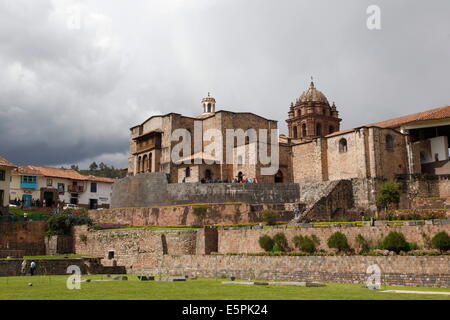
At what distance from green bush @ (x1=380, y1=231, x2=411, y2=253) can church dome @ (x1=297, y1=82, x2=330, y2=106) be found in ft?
131

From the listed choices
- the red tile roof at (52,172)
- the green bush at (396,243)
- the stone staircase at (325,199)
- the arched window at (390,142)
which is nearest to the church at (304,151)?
the arched window at (390,142)

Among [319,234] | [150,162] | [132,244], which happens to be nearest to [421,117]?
[319,234]

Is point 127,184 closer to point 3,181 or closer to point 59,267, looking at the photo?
point 3,181

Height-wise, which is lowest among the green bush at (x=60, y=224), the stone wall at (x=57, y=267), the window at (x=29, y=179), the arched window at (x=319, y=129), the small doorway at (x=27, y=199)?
the stone wall at (x=57, y=267)

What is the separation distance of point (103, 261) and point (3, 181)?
16626 millimetres

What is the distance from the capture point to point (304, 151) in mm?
43031

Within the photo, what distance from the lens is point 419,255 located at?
1738cm

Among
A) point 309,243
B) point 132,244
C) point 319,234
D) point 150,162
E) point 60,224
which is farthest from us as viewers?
point 150,162

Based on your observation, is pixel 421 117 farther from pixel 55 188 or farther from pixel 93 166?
pixel 93 166

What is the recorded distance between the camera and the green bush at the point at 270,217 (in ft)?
99.6

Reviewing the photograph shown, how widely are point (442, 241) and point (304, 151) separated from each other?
25.4 m

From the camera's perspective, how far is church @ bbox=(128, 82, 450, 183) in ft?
124

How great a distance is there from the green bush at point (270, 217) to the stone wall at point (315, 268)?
276 inches

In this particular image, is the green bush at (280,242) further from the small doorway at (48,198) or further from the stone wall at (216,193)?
the small doorway at (48,198)
